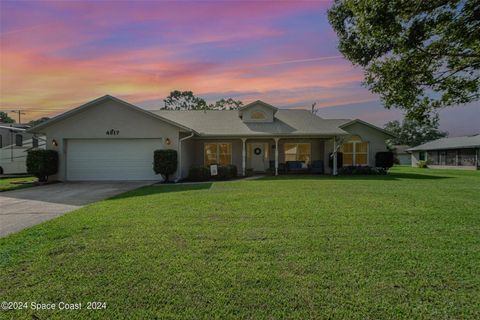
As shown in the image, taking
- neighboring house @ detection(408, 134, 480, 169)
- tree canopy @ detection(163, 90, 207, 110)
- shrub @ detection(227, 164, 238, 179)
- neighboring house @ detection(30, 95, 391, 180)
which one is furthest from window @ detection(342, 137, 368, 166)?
tree canopy @ detection(163, 90, 207, 110)

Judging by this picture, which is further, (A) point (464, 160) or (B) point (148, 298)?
(A) point (464, 160)

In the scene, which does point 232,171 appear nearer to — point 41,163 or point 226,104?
point 41,163

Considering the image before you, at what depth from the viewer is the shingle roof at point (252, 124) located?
1669cm

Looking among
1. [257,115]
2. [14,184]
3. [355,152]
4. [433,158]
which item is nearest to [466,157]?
[433,158]

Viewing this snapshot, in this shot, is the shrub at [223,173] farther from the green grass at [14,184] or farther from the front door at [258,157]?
the green grass at [14,184]

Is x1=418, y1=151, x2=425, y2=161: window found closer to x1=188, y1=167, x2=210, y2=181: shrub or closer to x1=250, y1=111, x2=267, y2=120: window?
x1=250, y1=111, x2=267, y2=120: window

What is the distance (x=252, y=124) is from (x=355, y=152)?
808cm

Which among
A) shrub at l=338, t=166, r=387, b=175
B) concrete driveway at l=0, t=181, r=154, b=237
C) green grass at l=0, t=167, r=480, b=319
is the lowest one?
green grass at l=0, t=167, r=480, b=319

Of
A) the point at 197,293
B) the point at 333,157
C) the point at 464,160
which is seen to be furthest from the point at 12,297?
the point at 464,160

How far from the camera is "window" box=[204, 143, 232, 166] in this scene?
18.5 meters

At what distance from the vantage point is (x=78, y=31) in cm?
974

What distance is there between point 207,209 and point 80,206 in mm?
3763

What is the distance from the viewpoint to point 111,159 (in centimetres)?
1449

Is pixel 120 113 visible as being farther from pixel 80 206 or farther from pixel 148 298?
pixel 148 298
